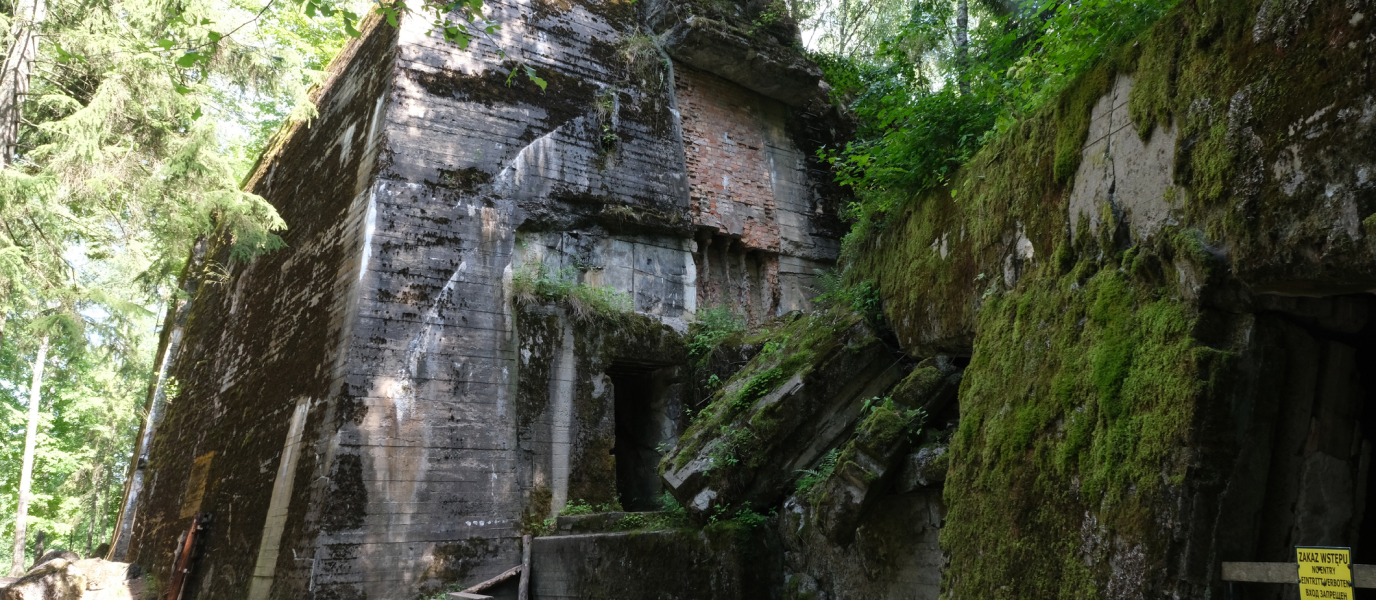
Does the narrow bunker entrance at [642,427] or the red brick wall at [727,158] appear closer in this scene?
the narrow bunker entrance at [642,427]

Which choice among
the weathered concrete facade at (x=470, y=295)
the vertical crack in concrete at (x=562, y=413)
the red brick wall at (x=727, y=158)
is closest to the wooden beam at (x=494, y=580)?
the weathered concrete facade at (x=470, y=295)

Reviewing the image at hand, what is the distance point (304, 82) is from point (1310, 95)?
9.91 metres

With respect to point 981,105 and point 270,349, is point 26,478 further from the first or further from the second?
point 981,105

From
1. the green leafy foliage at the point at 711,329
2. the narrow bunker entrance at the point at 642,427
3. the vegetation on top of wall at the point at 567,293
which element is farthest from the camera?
the green leafy foliage at the point at 711,329

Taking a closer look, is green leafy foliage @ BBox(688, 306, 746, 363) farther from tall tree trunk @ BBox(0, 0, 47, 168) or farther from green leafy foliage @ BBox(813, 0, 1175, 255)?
tall tree trunk @ BBox(0, 0, 47, 168)

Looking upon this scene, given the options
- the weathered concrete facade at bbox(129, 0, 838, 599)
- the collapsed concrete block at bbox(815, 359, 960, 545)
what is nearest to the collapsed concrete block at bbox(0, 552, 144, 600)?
the weathered concrete facade at bbox(129, 0, 838, 599)

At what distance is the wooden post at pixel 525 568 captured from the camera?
25.5ft

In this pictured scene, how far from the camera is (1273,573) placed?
283 cm

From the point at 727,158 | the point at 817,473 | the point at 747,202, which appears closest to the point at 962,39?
the point at 727,158

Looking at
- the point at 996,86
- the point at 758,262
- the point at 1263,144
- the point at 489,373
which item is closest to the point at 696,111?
the point at 758,262

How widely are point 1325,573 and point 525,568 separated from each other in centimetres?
654

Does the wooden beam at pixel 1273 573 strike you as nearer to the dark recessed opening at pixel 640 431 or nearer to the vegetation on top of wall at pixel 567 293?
the dark recessed opening at pixel 640 431

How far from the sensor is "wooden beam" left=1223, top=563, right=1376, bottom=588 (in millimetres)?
2578

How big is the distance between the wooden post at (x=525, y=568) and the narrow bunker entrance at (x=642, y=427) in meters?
1.67
